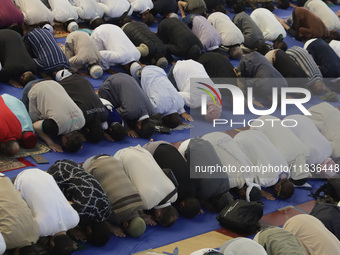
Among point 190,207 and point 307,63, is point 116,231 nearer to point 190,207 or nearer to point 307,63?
point 190,207

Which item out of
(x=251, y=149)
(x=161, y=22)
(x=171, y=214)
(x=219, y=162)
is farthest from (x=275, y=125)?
(x=161, y=22)

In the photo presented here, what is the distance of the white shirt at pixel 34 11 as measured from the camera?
32.0 feet

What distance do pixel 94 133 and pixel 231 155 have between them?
1472 millimetres

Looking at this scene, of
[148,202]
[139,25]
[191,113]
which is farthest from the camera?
[139,25]

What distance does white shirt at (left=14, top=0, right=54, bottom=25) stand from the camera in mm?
9750

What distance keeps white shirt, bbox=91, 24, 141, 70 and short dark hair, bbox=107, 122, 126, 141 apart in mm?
1485

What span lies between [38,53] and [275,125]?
288 cm

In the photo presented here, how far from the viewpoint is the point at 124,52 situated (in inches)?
380

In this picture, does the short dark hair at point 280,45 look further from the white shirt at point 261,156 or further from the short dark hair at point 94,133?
the short dark hair at point 94,133

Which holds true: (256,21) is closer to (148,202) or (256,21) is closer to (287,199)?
(287,199)

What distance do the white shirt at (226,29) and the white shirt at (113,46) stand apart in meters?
1.72

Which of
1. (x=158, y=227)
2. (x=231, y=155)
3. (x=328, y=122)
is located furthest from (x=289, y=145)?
(x=158, y=227)

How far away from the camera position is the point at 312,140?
8.74 m
